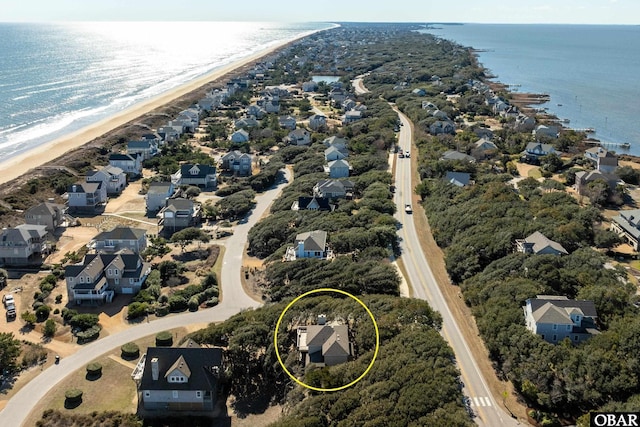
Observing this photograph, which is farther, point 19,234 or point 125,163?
point 125,163

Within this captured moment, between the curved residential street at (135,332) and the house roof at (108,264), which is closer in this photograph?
the curved residential street at (135,332)

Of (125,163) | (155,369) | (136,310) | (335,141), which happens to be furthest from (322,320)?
(335,141)

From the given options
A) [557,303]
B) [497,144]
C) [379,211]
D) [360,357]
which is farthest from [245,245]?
[497,144]

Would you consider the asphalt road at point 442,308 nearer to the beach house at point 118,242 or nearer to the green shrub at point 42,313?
the beach house at point 118,242

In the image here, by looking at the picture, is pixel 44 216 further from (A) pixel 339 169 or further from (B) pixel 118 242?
(A) pixel 339 169

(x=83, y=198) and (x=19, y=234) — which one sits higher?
(x=19, y=234)

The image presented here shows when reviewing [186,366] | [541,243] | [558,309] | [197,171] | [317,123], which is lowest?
[317,123]

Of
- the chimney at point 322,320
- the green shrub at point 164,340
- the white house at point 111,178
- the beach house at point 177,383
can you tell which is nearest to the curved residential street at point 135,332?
the green shrub at point 164,340

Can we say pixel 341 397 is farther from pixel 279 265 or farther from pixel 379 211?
pixel 379 211
